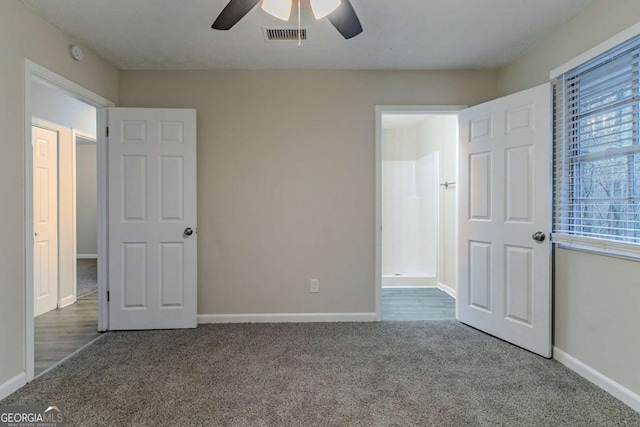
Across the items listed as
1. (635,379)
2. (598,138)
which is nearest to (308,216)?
(598,138)

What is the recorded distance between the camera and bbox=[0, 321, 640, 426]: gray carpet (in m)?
1.79

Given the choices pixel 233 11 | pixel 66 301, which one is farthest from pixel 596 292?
pixel 66 301

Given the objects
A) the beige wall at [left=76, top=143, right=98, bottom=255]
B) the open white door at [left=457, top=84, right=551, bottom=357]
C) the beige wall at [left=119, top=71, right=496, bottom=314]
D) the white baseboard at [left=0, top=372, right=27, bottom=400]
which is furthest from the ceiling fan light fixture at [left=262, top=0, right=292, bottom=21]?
the beige wall at [left=76, top=143, right=98, bottom=255]

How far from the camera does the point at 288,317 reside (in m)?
3.23

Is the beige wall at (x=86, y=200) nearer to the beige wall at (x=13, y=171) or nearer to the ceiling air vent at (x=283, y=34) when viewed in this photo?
the beige wall at (x=13, y=171)

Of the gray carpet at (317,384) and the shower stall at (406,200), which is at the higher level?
the shower stall at (406,200)

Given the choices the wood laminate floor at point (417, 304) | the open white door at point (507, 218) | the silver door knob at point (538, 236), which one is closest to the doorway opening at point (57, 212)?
the wood laminate floor at point (417, 304)

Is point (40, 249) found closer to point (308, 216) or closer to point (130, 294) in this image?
point (130, 294)

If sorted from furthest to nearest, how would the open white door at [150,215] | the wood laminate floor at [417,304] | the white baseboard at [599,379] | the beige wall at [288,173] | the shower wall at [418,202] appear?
the shower wall at [418,202] < the wood laminate floor at [417,304] < the beige wall at [288,173] < the open white door at [150,215] < the white baseboard at [599,379]

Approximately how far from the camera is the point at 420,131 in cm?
521

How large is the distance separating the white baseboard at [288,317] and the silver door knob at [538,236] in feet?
5.12

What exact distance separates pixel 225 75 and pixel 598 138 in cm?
309

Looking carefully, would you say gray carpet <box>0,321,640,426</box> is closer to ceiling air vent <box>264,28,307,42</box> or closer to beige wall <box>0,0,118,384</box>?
beige wall <box>0,0,118,384</box>

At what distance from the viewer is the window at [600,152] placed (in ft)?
6.36
